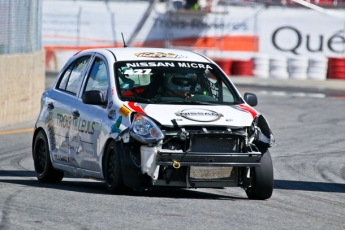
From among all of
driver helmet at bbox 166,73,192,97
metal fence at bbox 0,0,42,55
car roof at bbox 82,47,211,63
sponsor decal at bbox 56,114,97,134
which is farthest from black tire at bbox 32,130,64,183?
metal fence at bbox 0,0,42,55

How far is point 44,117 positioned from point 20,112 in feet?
25.3

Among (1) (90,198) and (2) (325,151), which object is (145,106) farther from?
(2) (325,151)

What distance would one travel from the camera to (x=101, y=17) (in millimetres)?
41562

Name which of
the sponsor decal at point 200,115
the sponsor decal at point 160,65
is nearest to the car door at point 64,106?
the sponsor decal at point 160,65

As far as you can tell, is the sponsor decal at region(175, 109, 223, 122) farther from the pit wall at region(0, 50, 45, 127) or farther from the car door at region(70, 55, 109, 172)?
the pit wall at region(0, 50, 45, 127)

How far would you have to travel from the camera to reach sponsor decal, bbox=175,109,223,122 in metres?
8.46

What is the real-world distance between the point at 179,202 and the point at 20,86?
10.0m

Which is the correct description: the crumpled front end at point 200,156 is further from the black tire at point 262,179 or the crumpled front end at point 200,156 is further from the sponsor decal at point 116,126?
the sponsor decal at point 116,126

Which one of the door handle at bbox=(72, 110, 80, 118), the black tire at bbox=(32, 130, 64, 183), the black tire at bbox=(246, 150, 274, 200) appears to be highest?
the door handle at bbox=(72, 110, 80, 118)

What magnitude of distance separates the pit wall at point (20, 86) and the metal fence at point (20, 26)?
0.57ft

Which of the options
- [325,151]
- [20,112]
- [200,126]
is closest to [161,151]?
[200,126]

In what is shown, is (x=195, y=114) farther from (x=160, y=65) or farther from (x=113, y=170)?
(x=160, y=65)

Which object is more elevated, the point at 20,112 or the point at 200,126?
the point at 200,126

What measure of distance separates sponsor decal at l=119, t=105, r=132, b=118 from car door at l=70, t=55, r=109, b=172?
30 cm
